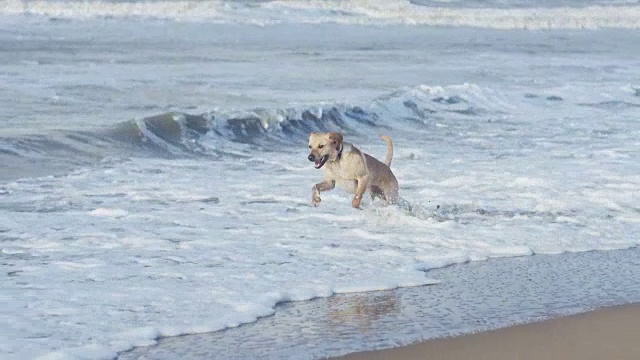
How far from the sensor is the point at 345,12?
1554 inches

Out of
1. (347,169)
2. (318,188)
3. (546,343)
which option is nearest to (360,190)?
(347,169)

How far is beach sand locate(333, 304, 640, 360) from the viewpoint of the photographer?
4527 mm

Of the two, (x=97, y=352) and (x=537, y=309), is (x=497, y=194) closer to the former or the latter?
(x=537, y=309)

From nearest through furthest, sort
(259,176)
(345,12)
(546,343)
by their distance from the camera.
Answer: (546,343) → (259,176) → (345,12)

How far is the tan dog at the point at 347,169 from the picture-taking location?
7359mm

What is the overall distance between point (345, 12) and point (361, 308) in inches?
1368

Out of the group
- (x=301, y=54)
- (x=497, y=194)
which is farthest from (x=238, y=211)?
(x=301, y=54)

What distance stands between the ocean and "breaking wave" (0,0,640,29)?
11.9 meters

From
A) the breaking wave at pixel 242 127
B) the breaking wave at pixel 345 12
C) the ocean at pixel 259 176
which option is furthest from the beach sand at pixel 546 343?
the breaking wave at pixel 345 12

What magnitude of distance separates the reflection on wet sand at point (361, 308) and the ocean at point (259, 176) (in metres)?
0.14

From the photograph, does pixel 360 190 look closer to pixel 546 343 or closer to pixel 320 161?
pixel 320 161

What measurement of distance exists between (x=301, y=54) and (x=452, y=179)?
13.7 meters

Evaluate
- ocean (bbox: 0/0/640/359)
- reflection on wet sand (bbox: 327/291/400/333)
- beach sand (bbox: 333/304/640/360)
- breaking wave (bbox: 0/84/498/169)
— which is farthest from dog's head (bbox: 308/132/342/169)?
breaking wave (bbox: 0/84/498/169)

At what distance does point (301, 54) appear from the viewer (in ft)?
73.9
